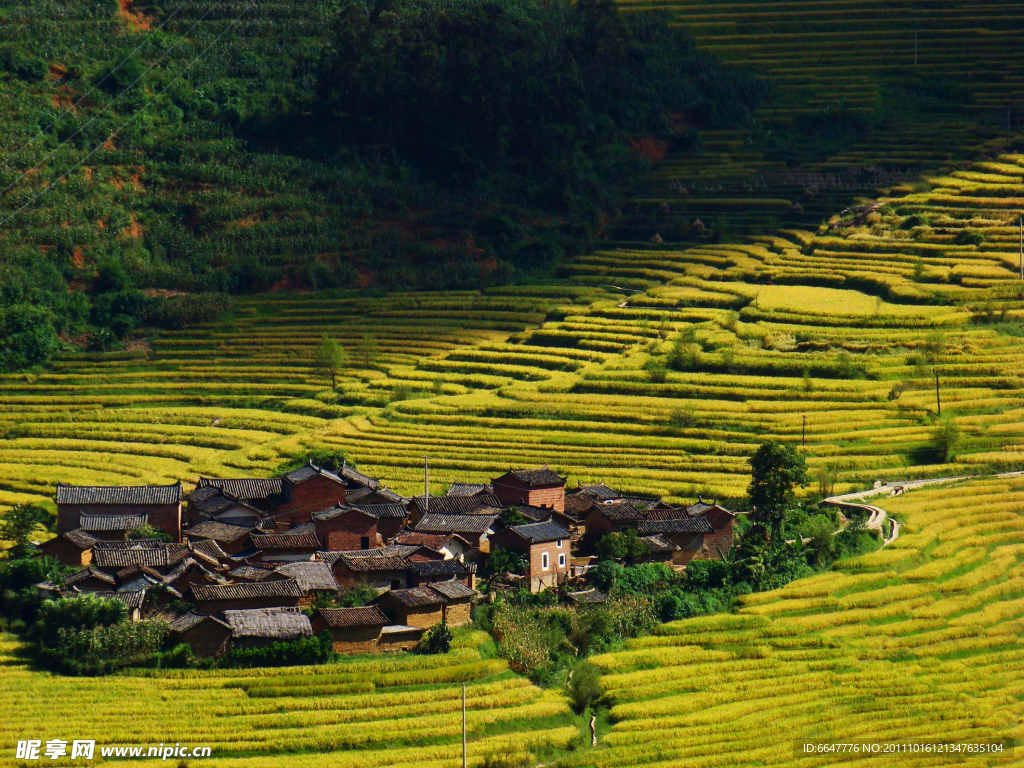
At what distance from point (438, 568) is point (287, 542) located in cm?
458

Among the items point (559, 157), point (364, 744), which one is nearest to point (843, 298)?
point (559, 157)

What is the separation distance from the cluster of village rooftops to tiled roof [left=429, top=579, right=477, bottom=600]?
47 mm

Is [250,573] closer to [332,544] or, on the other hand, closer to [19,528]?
[332,544]

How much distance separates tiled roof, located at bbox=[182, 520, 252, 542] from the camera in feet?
144

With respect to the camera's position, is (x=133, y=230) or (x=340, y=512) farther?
(x=133, y=230)

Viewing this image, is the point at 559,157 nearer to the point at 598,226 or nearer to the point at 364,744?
the point at 598,226

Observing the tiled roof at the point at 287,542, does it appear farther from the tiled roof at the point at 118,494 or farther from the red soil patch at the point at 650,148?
the red soil patch at the point at 650,148

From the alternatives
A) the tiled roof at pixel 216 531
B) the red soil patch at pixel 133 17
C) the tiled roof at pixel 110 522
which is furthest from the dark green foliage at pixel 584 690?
the red soil patch at pixel 133 17

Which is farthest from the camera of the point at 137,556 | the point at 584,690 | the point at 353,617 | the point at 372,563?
the point at 137,556

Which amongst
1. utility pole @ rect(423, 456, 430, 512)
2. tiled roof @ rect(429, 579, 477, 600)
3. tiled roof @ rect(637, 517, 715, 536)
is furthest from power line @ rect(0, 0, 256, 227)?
tiled roof @ rect(429, 579, 477, 600)

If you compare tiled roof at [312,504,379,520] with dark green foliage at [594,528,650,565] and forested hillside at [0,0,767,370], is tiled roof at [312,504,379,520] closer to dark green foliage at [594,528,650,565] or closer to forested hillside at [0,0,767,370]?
dark green foliage at [594,528,650,565]

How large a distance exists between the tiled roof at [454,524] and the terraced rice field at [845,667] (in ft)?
21.1

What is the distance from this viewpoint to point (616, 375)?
195 ft

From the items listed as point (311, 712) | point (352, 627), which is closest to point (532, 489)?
point (352, 627)
